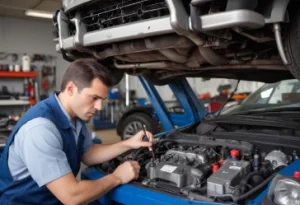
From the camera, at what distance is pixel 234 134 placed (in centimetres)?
174

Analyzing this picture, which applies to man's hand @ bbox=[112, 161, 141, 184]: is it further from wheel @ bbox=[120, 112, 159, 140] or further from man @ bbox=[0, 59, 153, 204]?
wheel @ bbox=[120, 112, 159, 140]

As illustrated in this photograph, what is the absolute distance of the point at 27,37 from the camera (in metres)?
7.68

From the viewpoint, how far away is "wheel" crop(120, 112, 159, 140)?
4465mm

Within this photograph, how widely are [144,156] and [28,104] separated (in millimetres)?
5873

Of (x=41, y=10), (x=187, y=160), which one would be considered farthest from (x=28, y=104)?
(x=187, y=160)

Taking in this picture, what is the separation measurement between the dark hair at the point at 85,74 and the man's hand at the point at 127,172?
43 centimetres

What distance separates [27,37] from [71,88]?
707 centimetres

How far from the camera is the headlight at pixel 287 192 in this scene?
3.21ft

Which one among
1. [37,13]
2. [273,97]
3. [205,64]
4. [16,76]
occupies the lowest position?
[273,97]

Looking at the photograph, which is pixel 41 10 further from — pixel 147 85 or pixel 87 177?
pixel 87 177

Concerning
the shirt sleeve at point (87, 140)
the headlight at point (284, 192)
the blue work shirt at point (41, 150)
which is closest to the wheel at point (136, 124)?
the shirt sleeve at point (87, 140)

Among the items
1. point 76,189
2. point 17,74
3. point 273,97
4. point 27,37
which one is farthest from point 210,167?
point 27,37

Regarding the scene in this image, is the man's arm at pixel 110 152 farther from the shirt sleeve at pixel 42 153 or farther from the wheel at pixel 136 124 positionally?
the wheel at pixel 136 124

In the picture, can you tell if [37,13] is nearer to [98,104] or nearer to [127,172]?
[98,104]
